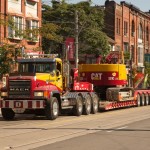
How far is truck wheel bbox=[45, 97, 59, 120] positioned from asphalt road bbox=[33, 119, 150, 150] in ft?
15.3


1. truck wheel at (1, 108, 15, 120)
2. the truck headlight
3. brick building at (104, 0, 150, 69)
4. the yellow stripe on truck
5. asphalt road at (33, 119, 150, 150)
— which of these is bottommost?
asphalt road at (33, 119, 150, 150)

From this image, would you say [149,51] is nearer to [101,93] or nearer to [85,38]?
[85,38]

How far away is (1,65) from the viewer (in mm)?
30406

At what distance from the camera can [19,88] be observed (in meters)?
21.2

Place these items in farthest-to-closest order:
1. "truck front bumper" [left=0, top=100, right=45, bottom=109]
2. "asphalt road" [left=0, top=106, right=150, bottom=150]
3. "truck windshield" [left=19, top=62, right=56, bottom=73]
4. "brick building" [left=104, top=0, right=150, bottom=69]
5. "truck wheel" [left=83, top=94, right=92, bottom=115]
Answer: "brick building" [left=104, top=0, right=150, bottom=69]
"truck wheel" [left=83, top=94, right=92, bottom=115]
"truck windshield" [left=19, top=62, right=56, bottom=73]
"truck front bumper" [left=0, top=100, right=45, bottom=109]
"asphalt road" [left=0, top=106, right=150, bottom=150]

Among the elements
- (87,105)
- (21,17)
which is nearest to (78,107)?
(87,105)

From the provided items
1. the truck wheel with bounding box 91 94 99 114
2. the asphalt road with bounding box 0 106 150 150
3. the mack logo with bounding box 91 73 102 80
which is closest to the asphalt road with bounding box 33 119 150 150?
the asphalt road with bounding box 0 106 150 150

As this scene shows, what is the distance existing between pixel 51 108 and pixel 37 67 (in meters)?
2.28

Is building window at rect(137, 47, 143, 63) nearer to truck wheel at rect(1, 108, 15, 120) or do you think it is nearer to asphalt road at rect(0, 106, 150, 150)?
truck wheel at rect(1, 108, 15, 120)

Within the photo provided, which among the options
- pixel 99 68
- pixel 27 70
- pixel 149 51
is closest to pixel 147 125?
pixel 27 70

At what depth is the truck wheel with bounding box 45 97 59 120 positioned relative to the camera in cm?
2102

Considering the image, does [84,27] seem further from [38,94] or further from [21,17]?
[38,94]

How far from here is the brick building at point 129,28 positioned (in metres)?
63.4

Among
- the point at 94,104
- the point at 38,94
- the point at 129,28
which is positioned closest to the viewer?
the point at 38,94
